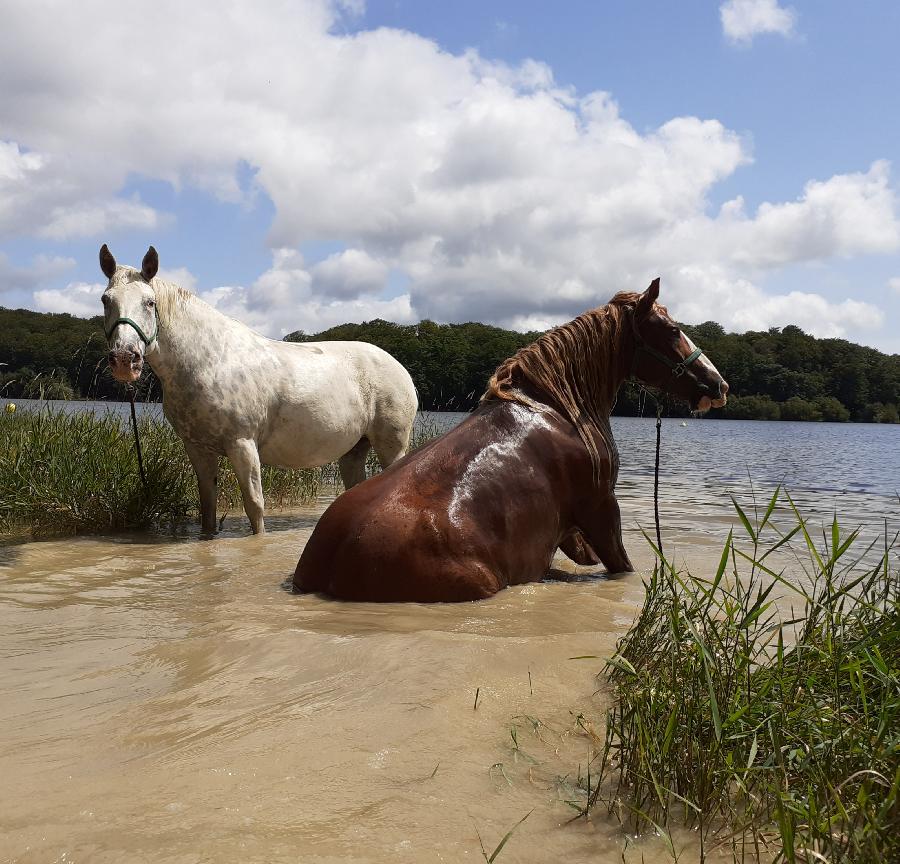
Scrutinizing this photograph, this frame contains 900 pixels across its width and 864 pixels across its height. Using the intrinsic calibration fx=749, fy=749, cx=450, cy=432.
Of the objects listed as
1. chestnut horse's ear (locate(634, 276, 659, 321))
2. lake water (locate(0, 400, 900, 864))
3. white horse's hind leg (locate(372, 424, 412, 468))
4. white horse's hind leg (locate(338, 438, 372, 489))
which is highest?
chestnut horse's ear (locate(634, 276, 659, 321))

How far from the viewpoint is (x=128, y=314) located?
5562mm

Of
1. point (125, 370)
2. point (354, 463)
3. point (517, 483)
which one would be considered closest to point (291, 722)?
point (517, 483)

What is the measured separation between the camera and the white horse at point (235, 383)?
18.9ft

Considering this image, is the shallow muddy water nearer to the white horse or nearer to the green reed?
the white horse

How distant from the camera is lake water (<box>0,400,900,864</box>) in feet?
5.63

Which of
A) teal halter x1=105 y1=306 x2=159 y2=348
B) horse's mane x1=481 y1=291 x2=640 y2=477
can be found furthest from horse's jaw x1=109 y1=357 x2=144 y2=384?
horse's mane x1=481 y1=291 x2=640 y2=477

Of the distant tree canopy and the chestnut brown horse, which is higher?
the distant tree canopy

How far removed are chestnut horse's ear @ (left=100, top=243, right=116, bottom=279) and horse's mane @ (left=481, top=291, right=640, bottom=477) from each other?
324 centimetres

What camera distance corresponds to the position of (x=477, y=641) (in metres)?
3.12

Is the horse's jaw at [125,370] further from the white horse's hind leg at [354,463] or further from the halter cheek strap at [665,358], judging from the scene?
the halter cheek strap at [665,358]

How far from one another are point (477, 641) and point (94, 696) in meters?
1.45

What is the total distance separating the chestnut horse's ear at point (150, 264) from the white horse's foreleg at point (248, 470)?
58.2 inches

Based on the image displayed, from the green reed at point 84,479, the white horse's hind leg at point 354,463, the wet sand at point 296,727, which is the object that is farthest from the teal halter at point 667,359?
the green reed at point 84,479

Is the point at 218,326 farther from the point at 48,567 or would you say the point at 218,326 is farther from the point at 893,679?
the point at 893,679
